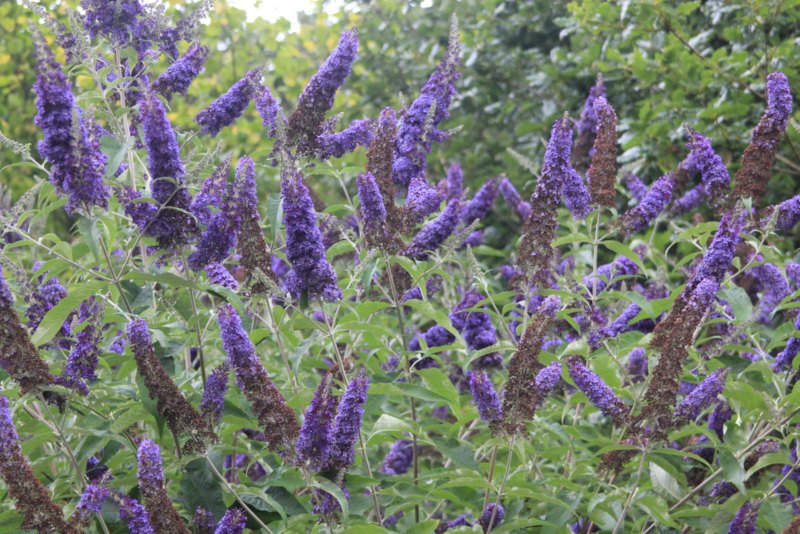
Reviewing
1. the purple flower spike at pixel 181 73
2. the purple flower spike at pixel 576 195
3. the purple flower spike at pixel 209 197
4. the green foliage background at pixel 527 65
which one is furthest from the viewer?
the green foliage background at pixel 527 65

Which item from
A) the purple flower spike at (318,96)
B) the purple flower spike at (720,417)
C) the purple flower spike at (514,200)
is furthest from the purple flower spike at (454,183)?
the purple flower spike at (720,417)

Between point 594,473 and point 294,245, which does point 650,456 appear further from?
point 294,245

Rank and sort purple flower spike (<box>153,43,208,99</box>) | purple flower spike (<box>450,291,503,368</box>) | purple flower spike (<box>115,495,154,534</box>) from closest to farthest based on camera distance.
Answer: purple flower spike (<box>115,495,154,534</box>)
purple flower spike (<box>153,43,208,99</box>)
purple flower spike (<box>450,291,503,368</box>)

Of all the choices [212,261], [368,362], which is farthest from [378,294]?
[212,261]

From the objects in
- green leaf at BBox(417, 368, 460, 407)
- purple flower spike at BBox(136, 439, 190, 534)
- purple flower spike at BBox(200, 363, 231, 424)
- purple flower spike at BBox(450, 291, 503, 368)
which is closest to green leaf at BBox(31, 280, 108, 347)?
purple flower spike at BBox(200, 363, 231, 424)

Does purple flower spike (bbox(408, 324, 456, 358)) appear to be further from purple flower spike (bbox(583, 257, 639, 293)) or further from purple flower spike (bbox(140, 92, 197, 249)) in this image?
purple flower spike (bbox(140, 92, 197, 249))

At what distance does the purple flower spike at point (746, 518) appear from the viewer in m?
3.61

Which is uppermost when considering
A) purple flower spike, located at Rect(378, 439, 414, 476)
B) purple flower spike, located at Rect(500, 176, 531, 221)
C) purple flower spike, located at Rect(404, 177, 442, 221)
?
purple flower spike, located at Rect(404, 177, 442, 221)

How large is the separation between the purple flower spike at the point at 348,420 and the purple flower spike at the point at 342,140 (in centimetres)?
126

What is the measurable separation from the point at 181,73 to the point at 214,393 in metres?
1.47

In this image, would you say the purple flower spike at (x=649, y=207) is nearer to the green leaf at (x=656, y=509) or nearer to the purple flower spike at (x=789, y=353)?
the purple flower spike at (x=789, y=353)

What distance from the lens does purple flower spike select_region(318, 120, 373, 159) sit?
3.96 metres

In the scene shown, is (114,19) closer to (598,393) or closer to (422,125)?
(422,125)

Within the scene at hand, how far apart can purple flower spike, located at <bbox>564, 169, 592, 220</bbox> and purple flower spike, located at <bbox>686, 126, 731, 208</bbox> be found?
52 centimetres
